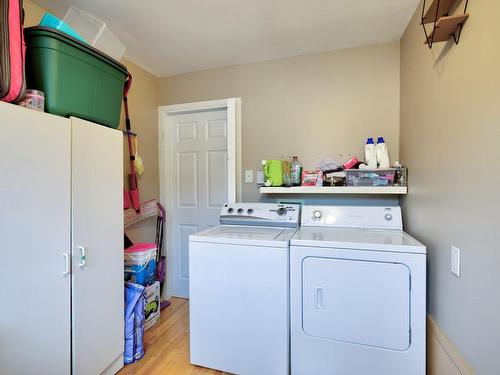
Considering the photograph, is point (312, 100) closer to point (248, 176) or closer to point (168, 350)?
point (248, 176)

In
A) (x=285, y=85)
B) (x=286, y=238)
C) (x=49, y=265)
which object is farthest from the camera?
(x=285, y=85)

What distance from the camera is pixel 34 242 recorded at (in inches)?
45.6

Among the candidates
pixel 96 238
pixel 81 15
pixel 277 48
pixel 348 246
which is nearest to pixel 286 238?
pixel 348 246

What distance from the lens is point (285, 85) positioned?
7.65ft

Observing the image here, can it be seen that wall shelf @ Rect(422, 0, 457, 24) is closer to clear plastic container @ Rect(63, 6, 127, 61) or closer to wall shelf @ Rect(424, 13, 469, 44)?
wall shelf @ Rect(424, 13, 469, 44)

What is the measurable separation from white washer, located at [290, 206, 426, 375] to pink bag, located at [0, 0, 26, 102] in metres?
1.54

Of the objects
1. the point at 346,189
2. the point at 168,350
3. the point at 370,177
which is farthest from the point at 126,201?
the point at 370,177

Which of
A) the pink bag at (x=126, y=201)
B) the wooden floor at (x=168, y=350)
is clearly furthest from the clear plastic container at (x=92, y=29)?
the wooden floor at (x=168, y=350)

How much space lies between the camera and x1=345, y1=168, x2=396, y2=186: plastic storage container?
1.89 meters

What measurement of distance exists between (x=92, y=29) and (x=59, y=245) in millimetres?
1431

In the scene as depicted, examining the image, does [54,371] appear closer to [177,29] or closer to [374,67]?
[177,29]

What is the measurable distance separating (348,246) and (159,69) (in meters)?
2.36

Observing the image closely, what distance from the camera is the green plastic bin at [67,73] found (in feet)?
4.12

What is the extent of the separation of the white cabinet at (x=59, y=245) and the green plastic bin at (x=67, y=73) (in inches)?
3.6
